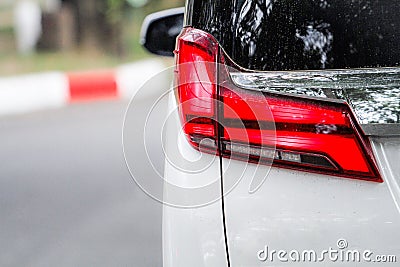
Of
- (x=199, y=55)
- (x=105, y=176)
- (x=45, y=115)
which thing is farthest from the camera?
(x=45, y=115)

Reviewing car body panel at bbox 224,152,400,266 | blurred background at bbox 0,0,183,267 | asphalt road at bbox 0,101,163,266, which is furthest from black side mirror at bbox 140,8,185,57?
car body panel at bbox 224,152,400,266

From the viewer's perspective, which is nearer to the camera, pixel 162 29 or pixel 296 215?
pixel 296 215

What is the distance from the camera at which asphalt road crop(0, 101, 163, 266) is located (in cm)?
485

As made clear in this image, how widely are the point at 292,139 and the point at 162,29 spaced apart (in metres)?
2.07

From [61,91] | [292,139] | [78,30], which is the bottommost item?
[78,30]

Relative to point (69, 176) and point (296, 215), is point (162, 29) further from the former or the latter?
point (69, 176)

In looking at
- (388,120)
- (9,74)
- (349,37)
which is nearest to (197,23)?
(349,37)

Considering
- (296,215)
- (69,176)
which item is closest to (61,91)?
(69,176)

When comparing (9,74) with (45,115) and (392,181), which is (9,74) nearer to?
(45,115)

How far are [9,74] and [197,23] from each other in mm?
12216

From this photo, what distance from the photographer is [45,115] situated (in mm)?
10391

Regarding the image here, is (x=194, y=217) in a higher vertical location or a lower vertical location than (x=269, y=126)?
lower

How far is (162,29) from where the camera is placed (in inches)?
171

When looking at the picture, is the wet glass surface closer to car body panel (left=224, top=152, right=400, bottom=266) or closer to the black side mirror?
car body panel (left=224, top=152, right=400, bottom=266)
